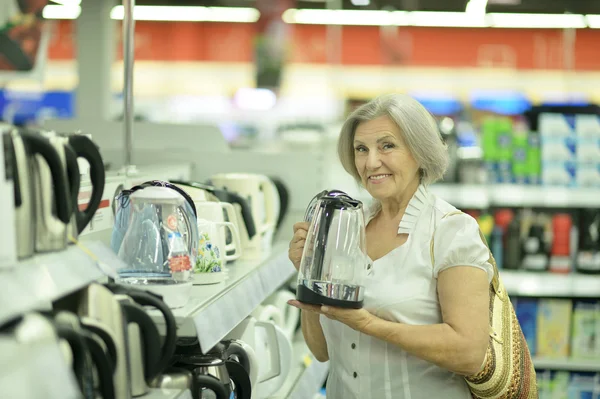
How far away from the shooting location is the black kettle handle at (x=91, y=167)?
1.52m

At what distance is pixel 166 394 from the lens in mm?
1492

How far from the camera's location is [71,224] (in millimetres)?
1483

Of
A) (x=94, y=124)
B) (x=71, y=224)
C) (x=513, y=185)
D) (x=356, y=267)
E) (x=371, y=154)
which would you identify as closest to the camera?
(x=71, y=224)

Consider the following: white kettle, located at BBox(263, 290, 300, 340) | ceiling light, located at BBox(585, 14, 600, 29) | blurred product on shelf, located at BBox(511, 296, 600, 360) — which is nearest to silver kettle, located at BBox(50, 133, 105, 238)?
white kettle, located at BBox(263, 290, 300, 340)

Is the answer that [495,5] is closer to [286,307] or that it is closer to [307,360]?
[286,307]

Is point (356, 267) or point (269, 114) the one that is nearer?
point (356, 267)

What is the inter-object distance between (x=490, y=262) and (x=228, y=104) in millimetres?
9720

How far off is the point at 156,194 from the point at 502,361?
0.92 meters

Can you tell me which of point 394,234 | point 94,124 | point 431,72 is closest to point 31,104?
point 431,72

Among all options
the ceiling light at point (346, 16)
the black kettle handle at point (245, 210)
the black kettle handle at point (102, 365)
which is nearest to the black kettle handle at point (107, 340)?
the black kettle handle at point (102, 365)

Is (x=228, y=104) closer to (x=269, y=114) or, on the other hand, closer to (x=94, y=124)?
(x=269, y=114)

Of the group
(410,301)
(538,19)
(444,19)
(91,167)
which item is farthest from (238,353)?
(444,19)

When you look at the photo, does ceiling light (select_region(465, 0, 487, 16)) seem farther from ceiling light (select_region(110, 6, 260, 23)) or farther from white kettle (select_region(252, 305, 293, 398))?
white kettle (select_region(252, 305, 293, 398))

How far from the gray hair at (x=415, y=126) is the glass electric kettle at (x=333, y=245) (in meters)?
0.22
